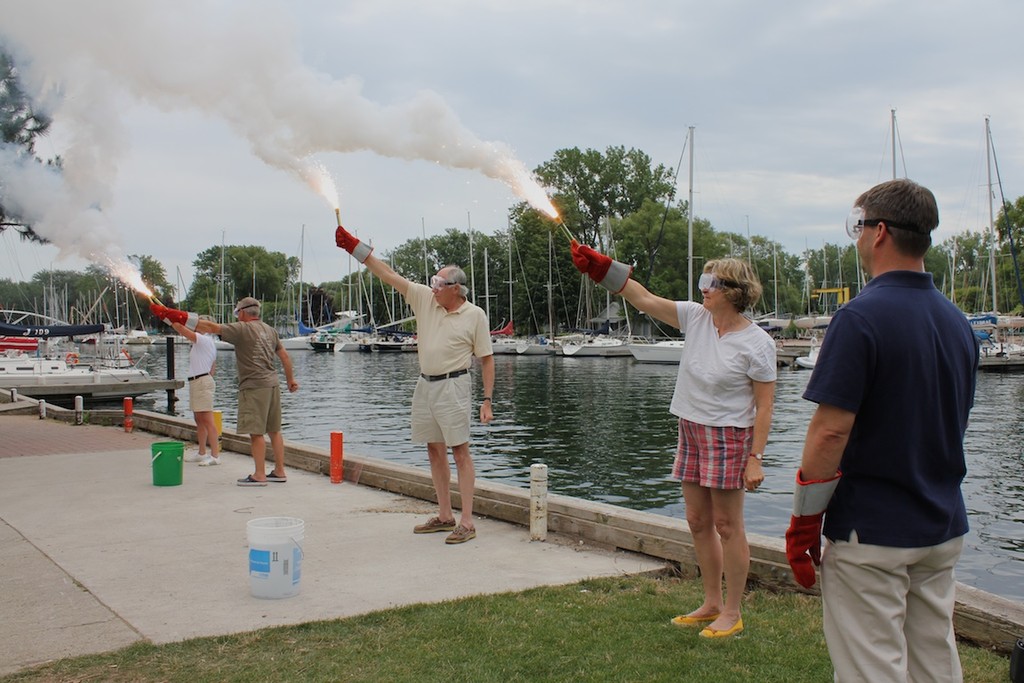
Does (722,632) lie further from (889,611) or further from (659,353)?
(659,353)

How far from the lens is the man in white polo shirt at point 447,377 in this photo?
7.36 metres

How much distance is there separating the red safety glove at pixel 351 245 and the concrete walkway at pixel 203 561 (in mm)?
2480

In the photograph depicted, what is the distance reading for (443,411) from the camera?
7.37 meters

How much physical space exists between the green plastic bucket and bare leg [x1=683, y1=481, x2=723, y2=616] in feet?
22.2

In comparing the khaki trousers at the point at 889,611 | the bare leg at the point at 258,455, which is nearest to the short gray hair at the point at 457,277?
the bare leg at the point at 258,455

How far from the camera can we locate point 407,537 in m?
7.48

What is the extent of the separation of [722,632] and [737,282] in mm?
2017

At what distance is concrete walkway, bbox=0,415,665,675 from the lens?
5.30m

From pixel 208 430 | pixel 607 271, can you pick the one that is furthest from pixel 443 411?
pixel 208 430

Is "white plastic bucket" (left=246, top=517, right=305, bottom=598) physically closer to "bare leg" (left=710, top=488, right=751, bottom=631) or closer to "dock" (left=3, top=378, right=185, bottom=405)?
"bare leg" (left=710, top=488, right=751, bottom=631)

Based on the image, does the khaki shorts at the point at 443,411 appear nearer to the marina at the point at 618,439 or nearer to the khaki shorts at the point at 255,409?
the khaki shorts at the point at 255,409

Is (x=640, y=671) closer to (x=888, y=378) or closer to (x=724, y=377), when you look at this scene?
(x=724, y=377)

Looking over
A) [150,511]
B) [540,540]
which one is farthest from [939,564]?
[150,511]

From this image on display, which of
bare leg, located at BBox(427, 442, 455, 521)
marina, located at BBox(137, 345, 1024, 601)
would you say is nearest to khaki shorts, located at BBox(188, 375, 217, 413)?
bare leg, located at BBox(427, 442, 455, 521)
